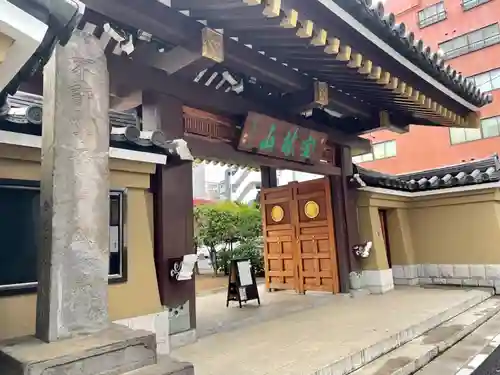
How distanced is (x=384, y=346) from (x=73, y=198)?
3.65 meters

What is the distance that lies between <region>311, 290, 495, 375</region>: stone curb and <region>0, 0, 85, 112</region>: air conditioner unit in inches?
126

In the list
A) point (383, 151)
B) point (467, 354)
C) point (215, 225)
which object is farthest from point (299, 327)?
point (383, 151)

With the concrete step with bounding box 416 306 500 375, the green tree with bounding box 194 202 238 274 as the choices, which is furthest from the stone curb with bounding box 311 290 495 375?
the green tree with bounding box 194 202 238 274

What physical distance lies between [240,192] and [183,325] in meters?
26.5

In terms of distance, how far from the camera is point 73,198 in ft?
8.57

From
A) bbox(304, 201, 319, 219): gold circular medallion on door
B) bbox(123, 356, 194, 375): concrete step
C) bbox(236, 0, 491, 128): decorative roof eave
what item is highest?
bbox(236, 0, 491, 128): decorative roof eave

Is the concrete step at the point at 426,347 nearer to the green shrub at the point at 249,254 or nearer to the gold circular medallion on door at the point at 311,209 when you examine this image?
the gold circular medallion on door at the point at 311,209

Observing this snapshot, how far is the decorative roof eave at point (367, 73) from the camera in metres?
3.42

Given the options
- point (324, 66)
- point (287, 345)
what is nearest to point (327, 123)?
point (324, 66)

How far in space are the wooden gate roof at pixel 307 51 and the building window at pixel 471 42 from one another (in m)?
13.3

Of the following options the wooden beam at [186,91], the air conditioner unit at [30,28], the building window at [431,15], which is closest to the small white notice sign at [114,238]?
the wooden beam at [186,91]

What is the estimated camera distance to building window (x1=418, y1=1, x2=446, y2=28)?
1920 cm

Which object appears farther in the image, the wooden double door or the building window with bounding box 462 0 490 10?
the building window with bounding box 462 0 490 10

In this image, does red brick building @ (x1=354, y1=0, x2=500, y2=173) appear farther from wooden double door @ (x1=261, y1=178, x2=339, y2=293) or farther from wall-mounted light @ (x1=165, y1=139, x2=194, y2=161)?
wall-mounted light @ (x1=165, y1=139, x2=194, y2=161)
